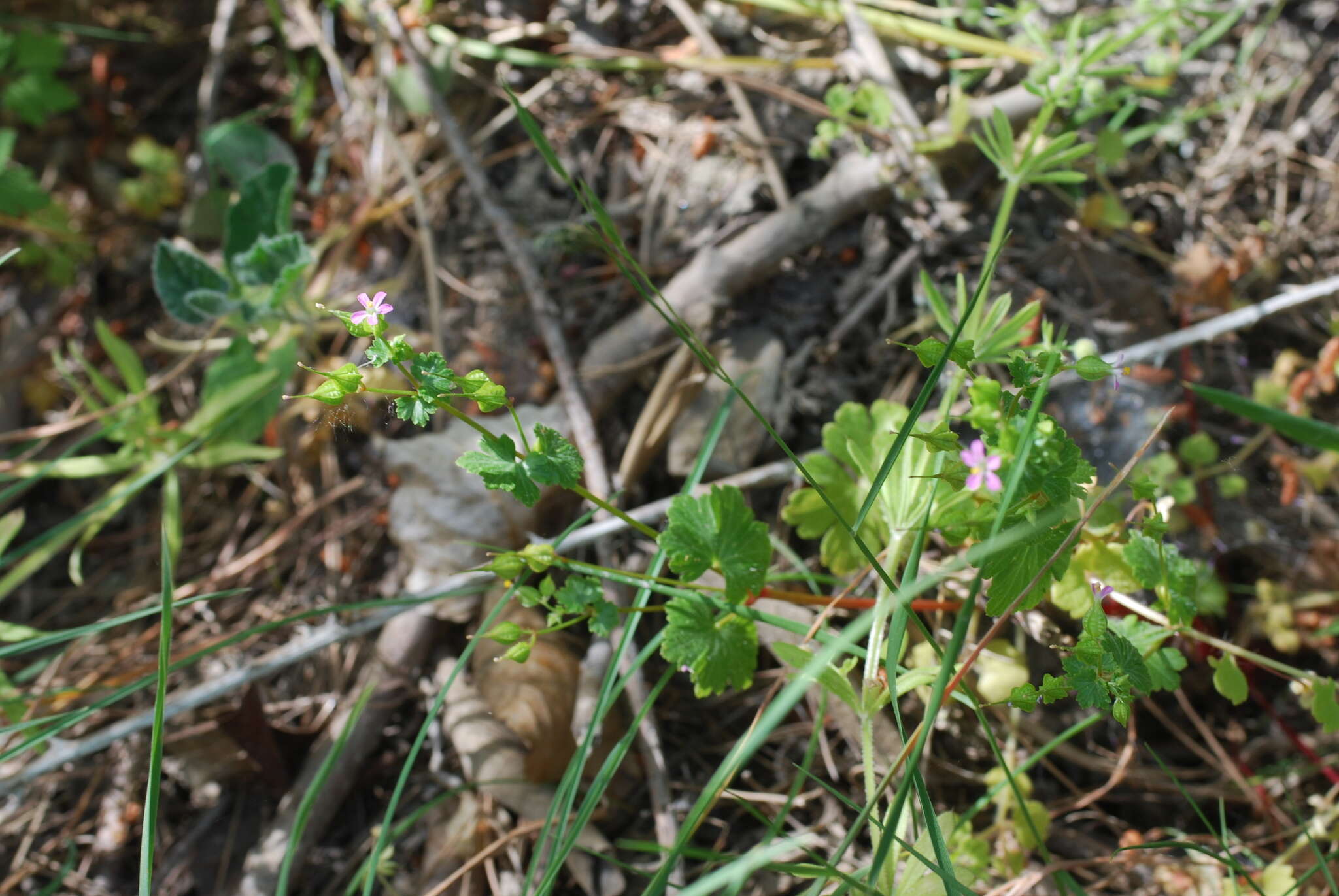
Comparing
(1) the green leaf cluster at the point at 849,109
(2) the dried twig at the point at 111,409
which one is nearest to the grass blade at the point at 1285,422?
(1) the green leaf cluster at the point at 849,109

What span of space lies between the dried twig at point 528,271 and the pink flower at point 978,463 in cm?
123

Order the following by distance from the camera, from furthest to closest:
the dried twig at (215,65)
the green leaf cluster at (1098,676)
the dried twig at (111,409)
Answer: the dried twig at (215,65) < the dried twig at (111,409) < the green leaf cluster at (1098,676)

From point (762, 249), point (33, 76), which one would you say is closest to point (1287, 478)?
point (762, 249)

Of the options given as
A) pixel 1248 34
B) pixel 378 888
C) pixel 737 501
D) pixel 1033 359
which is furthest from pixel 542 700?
pixel 1248 34

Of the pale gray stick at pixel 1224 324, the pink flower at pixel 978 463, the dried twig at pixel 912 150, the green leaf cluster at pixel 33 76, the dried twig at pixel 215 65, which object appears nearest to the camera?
the pink flower at pixel 978 463

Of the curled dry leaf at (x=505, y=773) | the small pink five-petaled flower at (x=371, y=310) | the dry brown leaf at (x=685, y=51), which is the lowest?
the curled dry leaf at (x=505, y=773)

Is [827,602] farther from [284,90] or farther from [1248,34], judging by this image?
[284,90]

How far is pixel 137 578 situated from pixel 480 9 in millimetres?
2429

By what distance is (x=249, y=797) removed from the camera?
8.11 ft

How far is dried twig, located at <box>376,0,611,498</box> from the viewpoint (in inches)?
95.0

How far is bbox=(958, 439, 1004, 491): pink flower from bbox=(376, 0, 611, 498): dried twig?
4.05ft

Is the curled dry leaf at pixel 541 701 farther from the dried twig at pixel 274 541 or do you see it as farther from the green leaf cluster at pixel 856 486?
the dried twig at pixel 274 541

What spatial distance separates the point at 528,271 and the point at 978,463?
181cm

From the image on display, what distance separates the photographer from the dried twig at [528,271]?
95.0 inches
